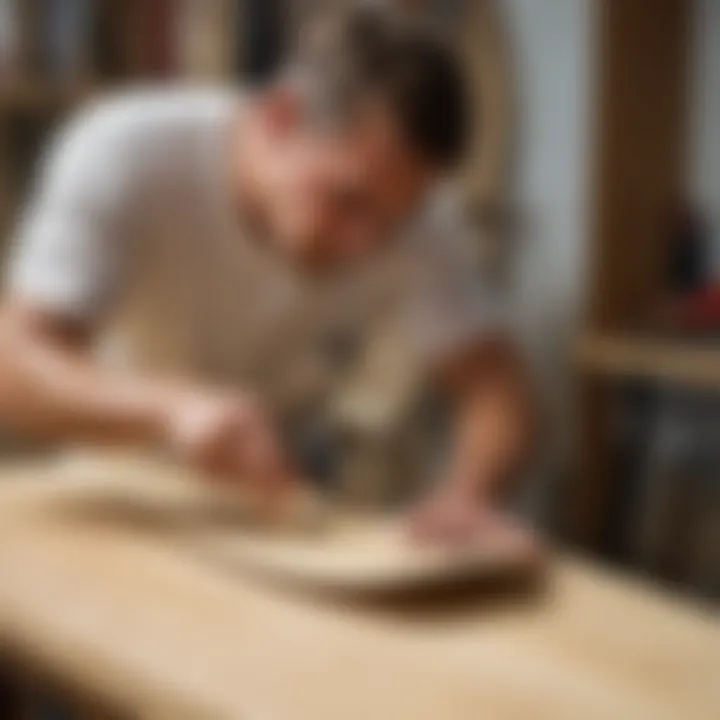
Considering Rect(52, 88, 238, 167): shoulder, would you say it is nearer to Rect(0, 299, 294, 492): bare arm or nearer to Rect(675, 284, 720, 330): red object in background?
Rect(0, 299, 294, 492): bare arm

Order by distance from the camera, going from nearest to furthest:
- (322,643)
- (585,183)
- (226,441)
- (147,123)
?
(322,643), (226,441), (147,123), (585,183)

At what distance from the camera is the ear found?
3.14ft

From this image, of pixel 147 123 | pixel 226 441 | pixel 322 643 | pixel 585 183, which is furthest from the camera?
pixel 585 183

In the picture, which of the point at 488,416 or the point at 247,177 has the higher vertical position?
the point at 247,177

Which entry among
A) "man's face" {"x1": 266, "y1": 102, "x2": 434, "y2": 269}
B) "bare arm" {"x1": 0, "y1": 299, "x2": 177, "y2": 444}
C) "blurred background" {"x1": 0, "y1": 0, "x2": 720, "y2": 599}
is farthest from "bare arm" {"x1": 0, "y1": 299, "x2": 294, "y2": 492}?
"blurred background" {"x1": 0, "y1": 0, "x2": 720, "y2": 599}

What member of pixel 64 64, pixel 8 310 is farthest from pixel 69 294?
pixel 64 64

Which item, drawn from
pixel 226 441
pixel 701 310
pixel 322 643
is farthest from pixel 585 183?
pixel 322 643

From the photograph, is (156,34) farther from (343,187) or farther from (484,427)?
(484,427)

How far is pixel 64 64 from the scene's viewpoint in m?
1.13

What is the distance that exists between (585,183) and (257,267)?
260 mm

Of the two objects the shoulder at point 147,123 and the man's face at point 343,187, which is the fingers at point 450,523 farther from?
the shoulder at point 147,123

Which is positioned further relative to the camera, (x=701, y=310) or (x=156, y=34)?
(x=156, y=34)

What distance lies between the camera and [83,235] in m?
0.91

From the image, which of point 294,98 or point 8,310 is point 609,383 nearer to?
point 294,98
